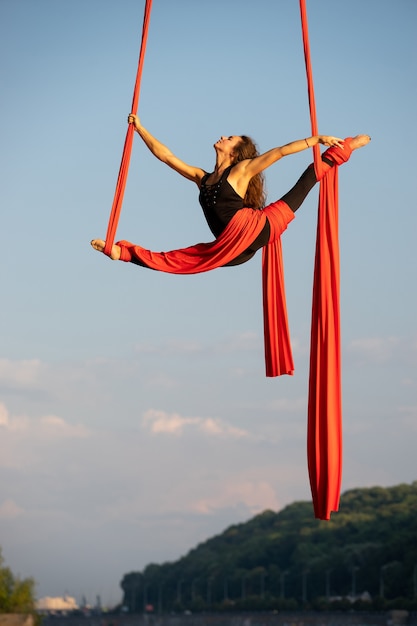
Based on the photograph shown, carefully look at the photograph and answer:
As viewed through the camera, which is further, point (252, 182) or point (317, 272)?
point (252, 182)

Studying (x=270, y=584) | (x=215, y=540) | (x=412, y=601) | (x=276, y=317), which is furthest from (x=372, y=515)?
(x=276, y=317)

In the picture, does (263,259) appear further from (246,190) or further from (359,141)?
(359,141)

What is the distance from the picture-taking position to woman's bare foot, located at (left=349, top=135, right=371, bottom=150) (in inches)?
439

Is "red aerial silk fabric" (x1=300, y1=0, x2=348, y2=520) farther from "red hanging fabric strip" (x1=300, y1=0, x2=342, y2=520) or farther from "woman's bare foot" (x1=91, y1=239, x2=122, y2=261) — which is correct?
"woman's bare foot" (x1=91, y1=239, x2=122, y2=261)

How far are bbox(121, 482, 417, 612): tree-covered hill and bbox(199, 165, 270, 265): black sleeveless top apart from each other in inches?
3251

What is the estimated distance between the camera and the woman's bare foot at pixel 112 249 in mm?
10820

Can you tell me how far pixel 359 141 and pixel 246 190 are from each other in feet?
3.83

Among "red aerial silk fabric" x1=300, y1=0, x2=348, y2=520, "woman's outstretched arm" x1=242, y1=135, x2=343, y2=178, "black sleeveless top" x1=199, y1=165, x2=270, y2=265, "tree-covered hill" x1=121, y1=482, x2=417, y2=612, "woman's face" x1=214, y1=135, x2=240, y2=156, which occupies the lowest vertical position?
"red aerial silk fabric" x1=300, y1=0, x2=348, y2=520

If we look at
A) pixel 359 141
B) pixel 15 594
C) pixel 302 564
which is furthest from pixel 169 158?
pixel 302 564

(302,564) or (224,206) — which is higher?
(302,564)

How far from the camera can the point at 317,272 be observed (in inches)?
432

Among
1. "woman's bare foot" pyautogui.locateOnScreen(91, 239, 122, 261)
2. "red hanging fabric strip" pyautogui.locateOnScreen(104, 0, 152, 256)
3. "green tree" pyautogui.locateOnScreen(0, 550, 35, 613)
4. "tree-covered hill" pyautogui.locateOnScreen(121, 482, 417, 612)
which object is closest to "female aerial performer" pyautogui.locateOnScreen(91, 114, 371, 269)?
"woman's bare foot" pyautogui.locateOnScreen(91, 239, 122, 261)

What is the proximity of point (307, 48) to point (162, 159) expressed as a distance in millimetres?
1830

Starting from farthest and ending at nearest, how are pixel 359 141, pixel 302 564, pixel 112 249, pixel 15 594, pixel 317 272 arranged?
pixel 302 564
pixel 15 594
pixel 359 141
pixel 317 272
pixel 112 249
